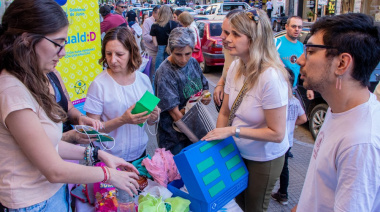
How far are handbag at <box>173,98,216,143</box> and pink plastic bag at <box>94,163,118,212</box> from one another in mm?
784

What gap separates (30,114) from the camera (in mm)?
1320

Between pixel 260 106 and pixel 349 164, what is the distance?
0.92 meters

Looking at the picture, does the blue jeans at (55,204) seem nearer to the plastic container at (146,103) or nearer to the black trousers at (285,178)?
the plastic container at (146,103)

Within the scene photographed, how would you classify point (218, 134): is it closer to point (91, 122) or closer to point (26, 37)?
point (91, 122)

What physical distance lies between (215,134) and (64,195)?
97 centimetres

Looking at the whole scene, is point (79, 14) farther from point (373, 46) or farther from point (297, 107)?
point (373, 46)

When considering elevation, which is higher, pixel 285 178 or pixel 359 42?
pixel 359 42

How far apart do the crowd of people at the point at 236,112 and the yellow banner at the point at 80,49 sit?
1.98 metres

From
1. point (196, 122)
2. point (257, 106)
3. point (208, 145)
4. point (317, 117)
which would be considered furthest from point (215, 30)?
point (208, 145)

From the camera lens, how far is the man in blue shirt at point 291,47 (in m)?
4.64

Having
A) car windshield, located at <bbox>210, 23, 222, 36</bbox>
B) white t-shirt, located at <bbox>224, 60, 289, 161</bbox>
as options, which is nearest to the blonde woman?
car windshield, located at <bbox>210, 23, 222, 36</bbox>

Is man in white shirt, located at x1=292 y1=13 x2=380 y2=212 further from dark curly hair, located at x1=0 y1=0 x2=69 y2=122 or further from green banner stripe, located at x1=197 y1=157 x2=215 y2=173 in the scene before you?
dark curly hair, located at x1=0 y1=0 x2=69 y2=122

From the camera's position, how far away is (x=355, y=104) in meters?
1.27

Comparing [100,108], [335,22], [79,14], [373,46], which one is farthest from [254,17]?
[79,14]
